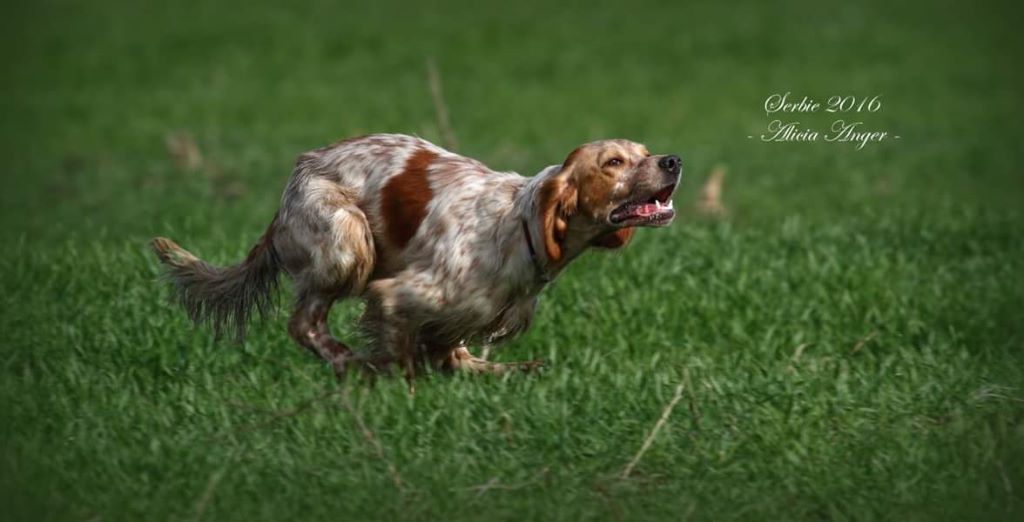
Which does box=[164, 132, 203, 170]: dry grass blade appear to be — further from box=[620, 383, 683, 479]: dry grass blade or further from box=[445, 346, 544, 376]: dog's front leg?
box=[620, 383, 683, 479]: dry grass blade

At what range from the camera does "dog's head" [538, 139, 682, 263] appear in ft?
19.9

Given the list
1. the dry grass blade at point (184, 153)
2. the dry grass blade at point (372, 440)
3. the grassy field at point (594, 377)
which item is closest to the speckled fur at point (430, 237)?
the grassy field at point (594, 377)

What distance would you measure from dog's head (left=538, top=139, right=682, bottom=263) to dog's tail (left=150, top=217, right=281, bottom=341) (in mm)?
1565

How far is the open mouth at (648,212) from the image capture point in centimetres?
609

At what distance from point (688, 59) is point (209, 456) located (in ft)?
62.2

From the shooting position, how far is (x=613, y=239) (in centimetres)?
638

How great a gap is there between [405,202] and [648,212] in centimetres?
114

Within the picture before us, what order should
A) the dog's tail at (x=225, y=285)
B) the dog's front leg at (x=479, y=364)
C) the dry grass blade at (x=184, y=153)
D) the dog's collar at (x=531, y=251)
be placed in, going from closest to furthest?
the dog's collar at (x=531, y=251) → the dog's front leg at (x=479, y=364) → the dog's tail at (x=225, y=285) → the dry grass blade at (x=184, y=153)

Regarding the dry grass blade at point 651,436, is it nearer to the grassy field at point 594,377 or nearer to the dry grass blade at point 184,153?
the grassy field at point 594,377

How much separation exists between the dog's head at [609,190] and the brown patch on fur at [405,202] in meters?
0.71

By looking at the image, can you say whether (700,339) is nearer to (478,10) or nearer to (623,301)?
(623,301)

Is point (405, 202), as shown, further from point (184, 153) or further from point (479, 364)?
point (184, 153)

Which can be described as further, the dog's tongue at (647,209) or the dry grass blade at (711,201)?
the dry grass blade at (711,201)

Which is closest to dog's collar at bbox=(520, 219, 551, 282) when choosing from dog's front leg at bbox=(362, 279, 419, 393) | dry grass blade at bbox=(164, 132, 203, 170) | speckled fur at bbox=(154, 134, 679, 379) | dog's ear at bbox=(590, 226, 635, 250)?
speckled fur at bbox=(154, 134, 679, 379)
